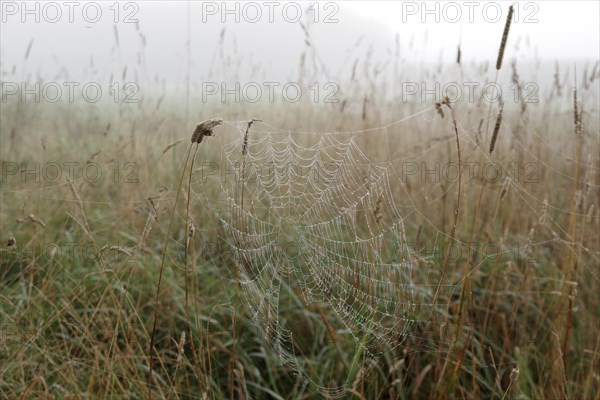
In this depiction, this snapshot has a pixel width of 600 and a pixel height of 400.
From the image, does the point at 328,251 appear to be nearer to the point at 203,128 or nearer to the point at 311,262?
the point at 311,262

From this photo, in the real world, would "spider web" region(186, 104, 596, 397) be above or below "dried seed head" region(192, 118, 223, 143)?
below

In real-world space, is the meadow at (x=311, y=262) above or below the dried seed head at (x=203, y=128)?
below

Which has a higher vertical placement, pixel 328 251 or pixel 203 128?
pixel 203 128

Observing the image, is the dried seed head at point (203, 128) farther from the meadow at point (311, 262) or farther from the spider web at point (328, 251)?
the spider web at point (328, 251)

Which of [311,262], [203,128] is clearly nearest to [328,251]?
[311,262]

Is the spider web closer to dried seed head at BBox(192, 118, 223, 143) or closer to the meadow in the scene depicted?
the meadow

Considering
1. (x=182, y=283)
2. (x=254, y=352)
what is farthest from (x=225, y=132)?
(x=254, y=352)

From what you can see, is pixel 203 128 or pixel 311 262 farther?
pixel 311 262

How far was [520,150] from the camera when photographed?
14.5ft

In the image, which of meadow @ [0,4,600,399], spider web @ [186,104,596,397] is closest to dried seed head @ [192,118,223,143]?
meadow @ [0,4,600,399]

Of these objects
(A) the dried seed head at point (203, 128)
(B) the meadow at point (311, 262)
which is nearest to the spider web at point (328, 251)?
(B) the meadow at point (311, 262)

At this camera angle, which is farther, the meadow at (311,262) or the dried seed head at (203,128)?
the meadow at (311,262)

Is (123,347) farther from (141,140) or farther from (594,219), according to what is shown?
(594,219)

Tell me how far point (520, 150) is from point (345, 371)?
2534 mm
